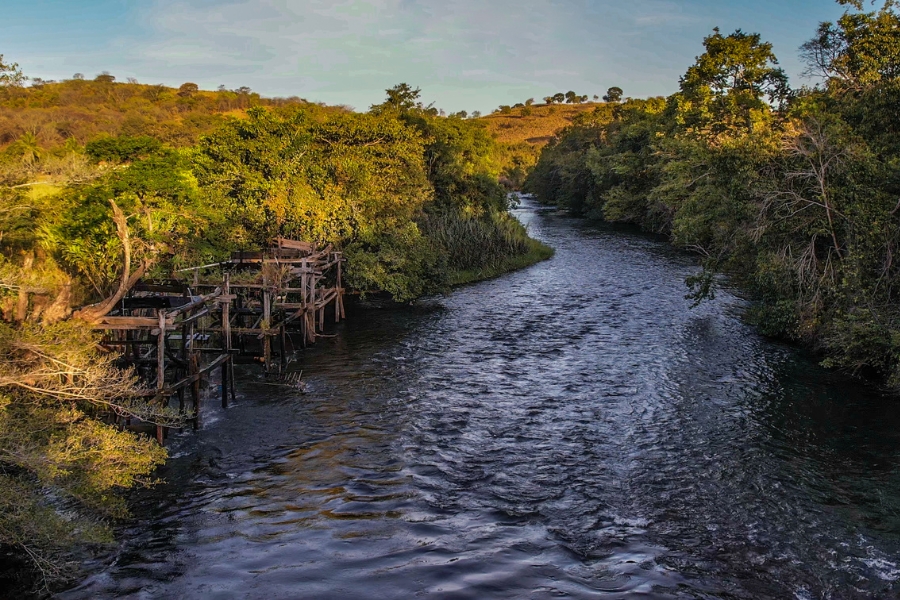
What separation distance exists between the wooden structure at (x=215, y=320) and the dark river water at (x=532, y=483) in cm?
128

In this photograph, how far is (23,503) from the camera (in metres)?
9.38

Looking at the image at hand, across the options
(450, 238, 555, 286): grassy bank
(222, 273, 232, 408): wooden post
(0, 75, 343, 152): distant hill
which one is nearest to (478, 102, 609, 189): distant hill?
(0, 75, 343, 152): distant hill

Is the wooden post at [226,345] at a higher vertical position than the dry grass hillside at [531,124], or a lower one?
lower

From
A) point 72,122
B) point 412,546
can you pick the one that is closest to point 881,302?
point 412,546

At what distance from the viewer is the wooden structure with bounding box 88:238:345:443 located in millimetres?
16562

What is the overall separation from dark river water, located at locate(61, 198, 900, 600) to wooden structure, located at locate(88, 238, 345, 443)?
128 cm

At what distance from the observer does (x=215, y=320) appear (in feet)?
79.5

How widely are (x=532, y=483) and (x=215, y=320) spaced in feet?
47.7

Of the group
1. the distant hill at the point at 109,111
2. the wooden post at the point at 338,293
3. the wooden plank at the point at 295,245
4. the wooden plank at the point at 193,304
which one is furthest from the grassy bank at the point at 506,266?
the wooden plank at the point at 193,304

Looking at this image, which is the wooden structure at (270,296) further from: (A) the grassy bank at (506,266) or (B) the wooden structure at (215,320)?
(A) the grassy bank at (506,266)

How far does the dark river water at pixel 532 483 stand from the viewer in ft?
36.8

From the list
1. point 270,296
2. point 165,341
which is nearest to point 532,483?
point 165,341

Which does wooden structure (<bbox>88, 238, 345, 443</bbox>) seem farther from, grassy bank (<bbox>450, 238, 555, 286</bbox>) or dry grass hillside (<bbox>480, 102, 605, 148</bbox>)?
dry grass hillside (<bbox>480, 102, 605, 148</bbox>)

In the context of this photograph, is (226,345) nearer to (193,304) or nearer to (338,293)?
(193,304)
